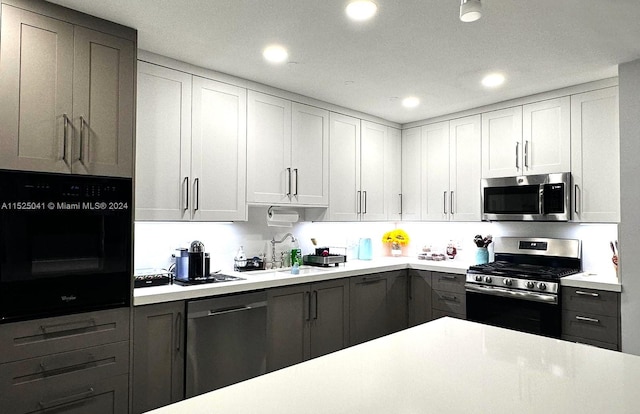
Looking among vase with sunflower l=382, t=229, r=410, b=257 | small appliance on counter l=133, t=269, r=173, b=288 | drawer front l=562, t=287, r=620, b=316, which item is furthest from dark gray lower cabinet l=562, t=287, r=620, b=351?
small appliance on counter l=133, t=269, r=173, b=288

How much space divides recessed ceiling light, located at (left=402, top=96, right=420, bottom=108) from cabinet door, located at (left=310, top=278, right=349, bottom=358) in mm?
1738

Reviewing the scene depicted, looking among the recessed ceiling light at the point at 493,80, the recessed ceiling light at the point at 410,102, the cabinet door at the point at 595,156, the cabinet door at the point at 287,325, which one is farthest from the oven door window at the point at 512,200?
the cabinet door at the point at 287,325

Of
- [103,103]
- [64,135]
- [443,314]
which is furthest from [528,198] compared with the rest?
[64,135]

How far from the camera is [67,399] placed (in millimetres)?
2104

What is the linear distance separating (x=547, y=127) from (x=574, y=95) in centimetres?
31

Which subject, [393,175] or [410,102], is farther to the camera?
[393,175]

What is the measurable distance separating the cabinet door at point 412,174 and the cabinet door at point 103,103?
313 centimetres

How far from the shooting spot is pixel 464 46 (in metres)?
2.62

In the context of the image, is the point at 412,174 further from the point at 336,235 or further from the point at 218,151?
the point at 218,151

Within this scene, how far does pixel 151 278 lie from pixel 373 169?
257 cm

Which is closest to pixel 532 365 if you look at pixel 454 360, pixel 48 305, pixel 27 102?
pixel 454 360

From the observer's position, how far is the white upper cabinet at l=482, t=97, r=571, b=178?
3.49m

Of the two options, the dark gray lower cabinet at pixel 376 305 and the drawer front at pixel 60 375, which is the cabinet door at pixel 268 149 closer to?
the dark gray lower cabinet at pixel 376 305

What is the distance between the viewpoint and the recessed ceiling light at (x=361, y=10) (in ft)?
6.92
